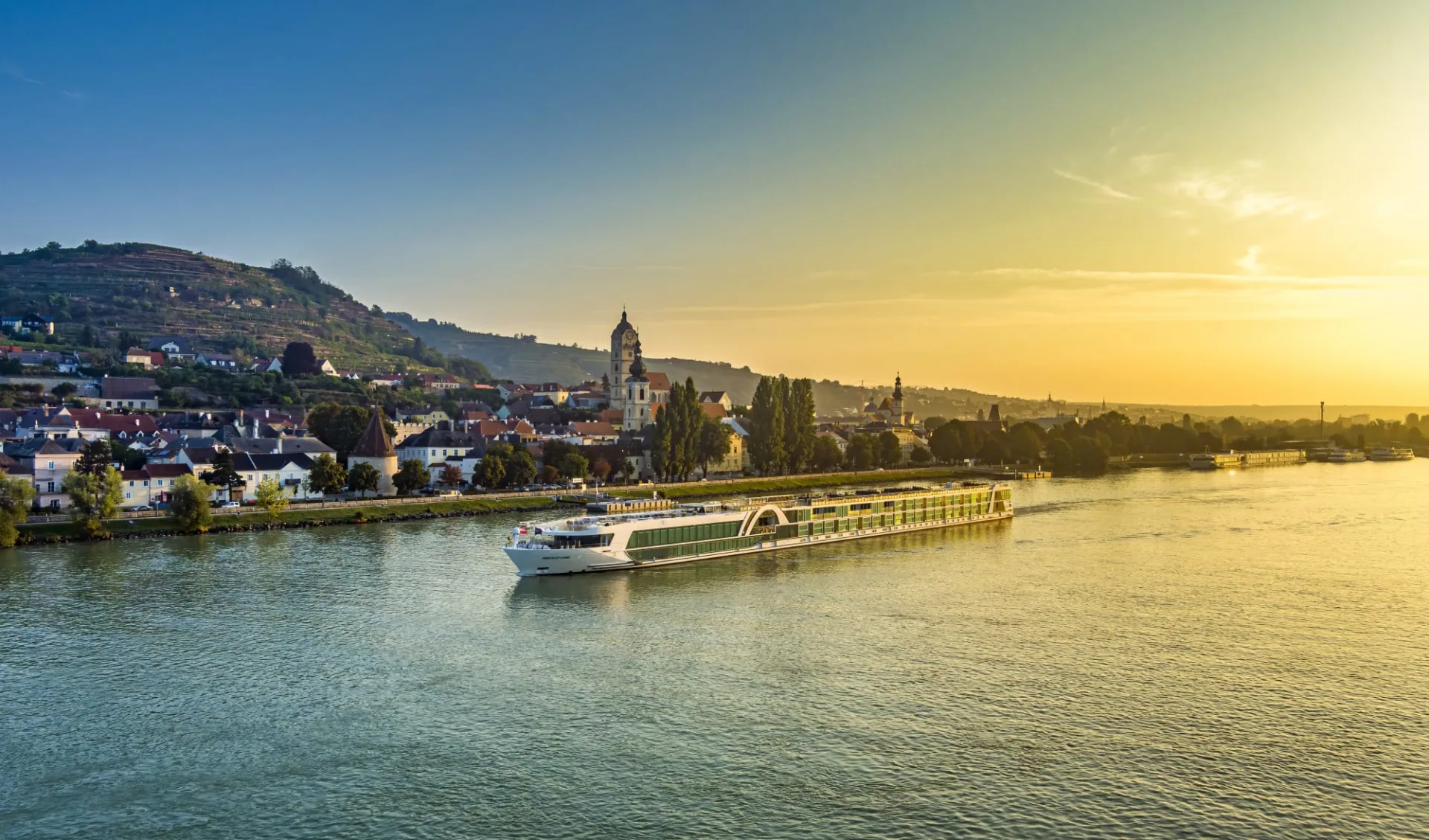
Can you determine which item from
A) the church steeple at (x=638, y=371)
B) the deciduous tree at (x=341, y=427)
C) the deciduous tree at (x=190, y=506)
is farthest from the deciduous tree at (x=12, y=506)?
the church steeple at (x=638, y=371)

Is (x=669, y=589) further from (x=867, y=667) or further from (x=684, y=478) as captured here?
(x=684, y=478)

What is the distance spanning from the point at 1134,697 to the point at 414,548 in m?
32.4

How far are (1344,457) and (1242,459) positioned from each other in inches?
996

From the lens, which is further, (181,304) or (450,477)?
(181,304)

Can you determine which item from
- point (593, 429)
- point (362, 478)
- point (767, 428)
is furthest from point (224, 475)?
point (767, 428)

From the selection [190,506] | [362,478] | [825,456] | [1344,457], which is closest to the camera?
[190,506]

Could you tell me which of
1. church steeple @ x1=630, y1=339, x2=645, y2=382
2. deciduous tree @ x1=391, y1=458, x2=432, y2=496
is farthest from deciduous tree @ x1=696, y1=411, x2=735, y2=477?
deciduous tree @ x1=391, y1=458, x2=432, y2=496

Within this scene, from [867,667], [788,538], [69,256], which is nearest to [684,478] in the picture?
[788,538]

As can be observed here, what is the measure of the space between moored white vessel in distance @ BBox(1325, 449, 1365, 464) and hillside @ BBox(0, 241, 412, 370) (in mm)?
140170

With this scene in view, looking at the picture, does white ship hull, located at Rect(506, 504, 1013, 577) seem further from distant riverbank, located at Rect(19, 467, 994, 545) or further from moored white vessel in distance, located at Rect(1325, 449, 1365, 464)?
moored white vessel in distance, located at Rect(1325, 449, 1365, 464)

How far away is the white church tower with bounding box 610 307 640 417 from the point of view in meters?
110

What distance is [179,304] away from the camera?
16300cm

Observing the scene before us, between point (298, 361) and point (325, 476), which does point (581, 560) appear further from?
point (298, 361)

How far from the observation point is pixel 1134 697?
22.9 metres
